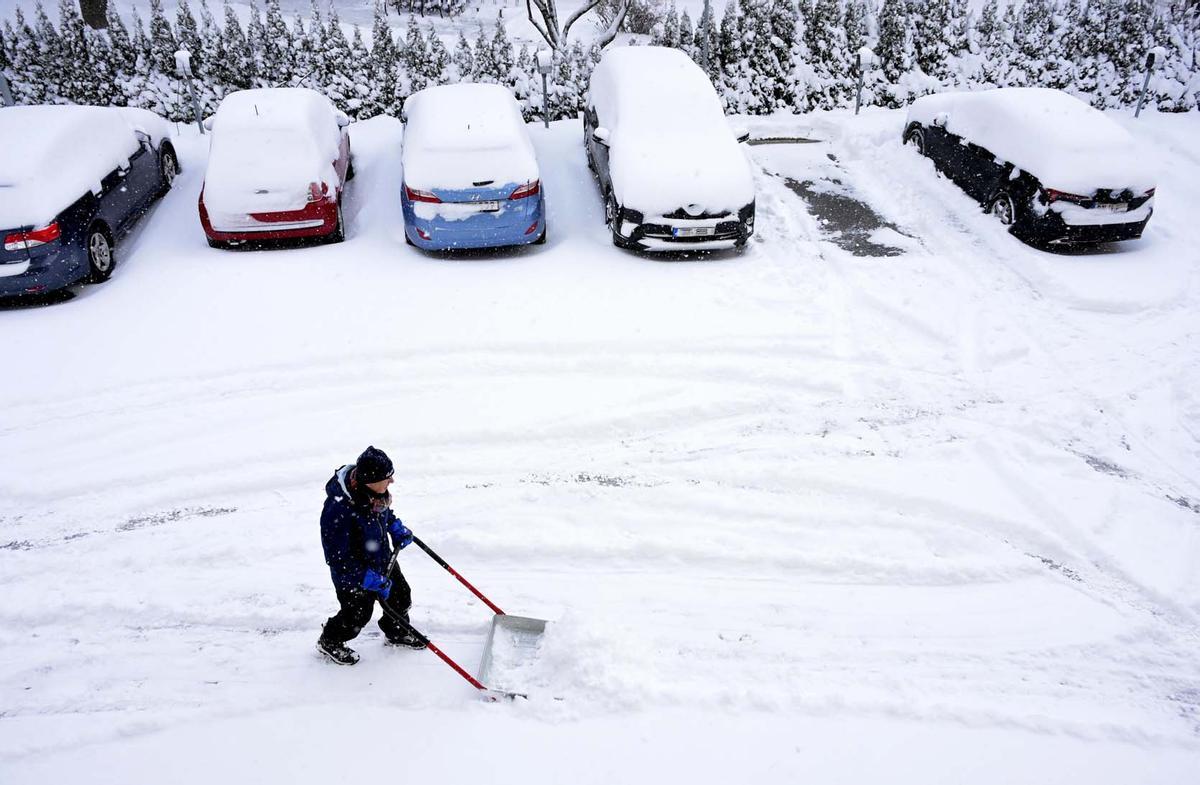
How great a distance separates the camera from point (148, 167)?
979cm

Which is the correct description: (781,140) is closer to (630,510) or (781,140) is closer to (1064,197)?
(1064,197)

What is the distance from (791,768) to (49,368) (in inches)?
269

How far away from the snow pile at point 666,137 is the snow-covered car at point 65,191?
5.75 meters

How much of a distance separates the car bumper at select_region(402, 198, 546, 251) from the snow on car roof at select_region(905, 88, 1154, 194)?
5940mm

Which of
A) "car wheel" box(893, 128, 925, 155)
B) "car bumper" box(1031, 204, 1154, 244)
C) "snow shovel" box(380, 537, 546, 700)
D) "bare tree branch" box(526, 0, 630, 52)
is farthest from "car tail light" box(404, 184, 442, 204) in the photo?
"bare tree branch" box(526, 0, 630, 52)

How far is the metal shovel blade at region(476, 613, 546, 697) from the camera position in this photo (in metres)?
4.01

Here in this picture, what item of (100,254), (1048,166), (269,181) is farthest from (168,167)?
(1048,166)

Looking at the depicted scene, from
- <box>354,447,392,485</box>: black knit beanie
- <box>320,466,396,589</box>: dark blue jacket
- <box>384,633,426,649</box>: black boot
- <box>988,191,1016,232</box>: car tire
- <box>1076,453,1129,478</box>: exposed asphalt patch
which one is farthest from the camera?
<box>988,191,1016,232</box>: car tire

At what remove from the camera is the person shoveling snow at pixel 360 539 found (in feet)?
11.4

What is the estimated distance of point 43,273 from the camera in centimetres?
755

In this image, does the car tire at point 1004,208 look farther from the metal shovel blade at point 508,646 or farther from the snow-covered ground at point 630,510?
the metal shovel blade at point 508,646

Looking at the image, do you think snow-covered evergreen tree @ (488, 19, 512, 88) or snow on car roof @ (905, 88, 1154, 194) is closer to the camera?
snow on car roof @ (905, 88, 1154, 194)

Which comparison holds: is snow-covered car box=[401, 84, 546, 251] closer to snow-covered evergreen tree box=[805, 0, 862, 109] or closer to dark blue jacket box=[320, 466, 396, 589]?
dark blue jacket box=[320, 466, 396, 589]

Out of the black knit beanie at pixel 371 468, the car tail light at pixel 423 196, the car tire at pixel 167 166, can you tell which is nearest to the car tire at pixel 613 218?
the car tail light at pixel 423 196
